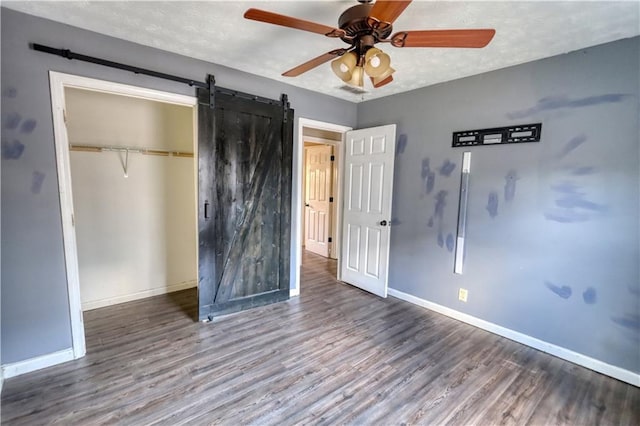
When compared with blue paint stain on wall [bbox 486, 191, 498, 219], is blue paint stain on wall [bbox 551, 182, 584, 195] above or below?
above

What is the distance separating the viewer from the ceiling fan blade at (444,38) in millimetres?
1415

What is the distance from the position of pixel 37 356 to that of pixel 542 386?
149 inches

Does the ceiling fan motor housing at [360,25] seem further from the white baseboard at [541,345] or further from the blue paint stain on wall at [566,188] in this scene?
the white baseboard at [541,345]

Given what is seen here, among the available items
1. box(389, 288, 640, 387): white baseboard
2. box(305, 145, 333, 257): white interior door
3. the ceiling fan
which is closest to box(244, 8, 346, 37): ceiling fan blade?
the ceiling fan

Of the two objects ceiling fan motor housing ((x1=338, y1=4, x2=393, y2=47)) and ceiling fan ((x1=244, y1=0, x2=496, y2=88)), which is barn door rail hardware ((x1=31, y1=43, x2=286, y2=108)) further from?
ceiling fan motor housing ((x1=338, y1=4, x2=393, y2=47))

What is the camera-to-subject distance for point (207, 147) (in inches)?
111

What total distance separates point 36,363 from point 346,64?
306 cm

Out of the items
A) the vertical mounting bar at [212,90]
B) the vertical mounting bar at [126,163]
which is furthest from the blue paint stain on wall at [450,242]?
the vertical mounting bar at [126,163]

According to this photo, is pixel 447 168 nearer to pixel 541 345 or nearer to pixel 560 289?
pixel 560 289

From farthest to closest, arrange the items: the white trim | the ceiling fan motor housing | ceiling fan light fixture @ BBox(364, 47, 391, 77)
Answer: the white trim, ceiling fan light fixture @ BBox(364, 47, 391, 77), the ceiling fan motor housing

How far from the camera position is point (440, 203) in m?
3.22

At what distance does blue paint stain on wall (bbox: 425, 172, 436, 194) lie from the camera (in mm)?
3278

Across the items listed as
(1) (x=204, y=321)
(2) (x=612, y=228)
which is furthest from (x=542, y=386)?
(1) (x=204, y=321)

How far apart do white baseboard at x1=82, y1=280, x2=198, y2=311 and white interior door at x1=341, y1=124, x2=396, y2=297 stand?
2.18 meters
